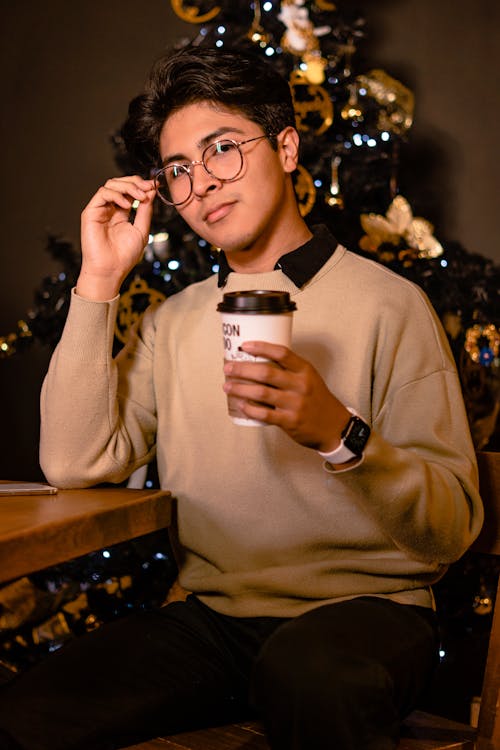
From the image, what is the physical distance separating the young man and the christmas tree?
39.1 inches

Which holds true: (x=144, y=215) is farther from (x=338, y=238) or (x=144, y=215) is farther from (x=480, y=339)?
(x=480, y=339)

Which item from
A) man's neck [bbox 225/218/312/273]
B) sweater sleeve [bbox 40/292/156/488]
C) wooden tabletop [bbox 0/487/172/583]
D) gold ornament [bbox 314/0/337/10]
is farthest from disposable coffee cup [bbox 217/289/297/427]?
gold ornament [bbox 314/0/337/10]

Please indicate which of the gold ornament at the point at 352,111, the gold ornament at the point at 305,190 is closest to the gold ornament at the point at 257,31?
the gold ornament at the point at 352,111

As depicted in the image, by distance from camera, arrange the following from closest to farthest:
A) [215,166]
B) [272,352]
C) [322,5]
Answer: [272,352] < [215,166] < [322,5]

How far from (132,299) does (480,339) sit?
114 centimetres

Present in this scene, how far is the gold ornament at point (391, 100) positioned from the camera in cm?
300

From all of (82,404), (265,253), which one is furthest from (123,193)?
(82,404)

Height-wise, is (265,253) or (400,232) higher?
(400,232)

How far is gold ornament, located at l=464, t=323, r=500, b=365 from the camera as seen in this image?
9.62 feet

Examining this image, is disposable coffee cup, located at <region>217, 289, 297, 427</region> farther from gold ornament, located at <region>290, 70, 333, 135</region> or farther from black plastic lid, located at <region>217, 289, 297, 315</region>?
gold ornament, located at <region>290, 70, 333, 135</region>

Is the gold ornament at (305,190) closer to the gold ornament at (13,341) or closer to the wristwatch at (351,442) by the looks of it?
the gold ornament at (13,341)

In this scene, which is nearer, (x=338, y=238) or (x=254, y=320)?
(x=254, y=320)

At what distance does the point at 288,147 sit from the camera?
6.21 ft

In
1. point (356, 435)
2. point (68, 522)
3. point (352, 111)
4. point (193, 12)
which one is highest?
point (193, 12)
